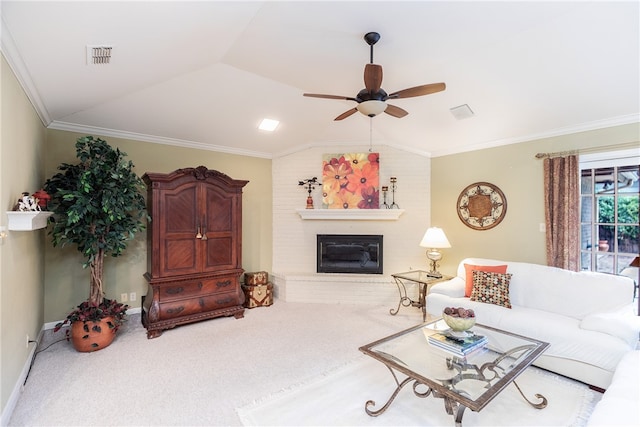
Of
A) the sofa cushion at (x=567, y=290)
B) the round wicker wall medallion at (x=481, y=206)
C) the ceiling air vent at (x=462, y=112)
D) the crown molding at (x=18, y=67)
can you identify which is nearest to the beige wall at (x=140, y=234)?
the crown molding at (x=18, y=67)

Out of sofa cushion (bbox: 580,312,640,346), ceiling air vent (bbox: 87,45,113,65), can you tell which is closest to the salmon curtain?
sofa cushion (bbox: 580,312,640,346)

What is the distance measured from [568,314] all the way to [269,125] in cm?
414

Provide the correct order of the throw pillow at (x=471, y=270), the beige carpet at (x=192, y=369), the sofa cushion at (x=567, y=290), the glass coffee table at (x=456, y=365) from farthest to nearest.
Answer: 1. the throw pillow at (x=471, y=270)
2. the sofa cushion at (x=567, y=290)
3. the beige carpet at (x=192, y=369)
4. the glass coffee table at (x=456, y=365)

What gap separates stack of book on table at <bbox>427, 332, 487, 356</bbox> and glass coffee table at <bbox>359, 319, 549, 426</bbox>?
0.03 m

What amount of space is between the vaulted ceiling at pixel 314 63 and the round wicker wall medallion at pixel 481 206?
0.65 metres

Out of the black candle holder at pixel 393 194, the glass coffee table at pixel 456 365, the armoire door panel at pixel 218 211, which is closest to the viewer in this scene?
the glass coffee table at pixel 456 365

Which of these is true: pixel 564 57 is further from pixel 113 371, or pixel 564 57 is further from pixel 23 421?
pixel 23 421

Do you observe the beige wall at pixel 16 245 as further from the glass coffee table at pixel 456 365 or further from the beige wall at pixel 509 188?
the beige wall at pixel 509 188

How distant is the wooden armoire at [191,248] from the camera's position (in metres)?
3.47

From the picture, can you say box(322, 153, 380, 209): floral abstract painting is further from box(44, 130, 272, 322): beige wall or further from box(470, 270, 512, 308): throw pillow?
box(470, 270, 512, 308): throw pillow

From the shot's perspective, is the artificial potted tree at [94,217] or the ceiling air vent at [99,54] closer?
the ceiling air vent at [99,54]

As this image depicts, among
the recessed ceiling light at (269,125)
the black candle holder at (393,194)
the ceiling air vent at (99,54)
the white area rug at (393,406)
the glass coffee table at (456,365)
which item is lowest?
the white area rug at (393,406)

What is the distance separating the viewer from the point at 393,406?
7.02 feet

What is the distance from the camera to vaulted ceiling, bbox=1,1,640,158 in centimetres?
211
